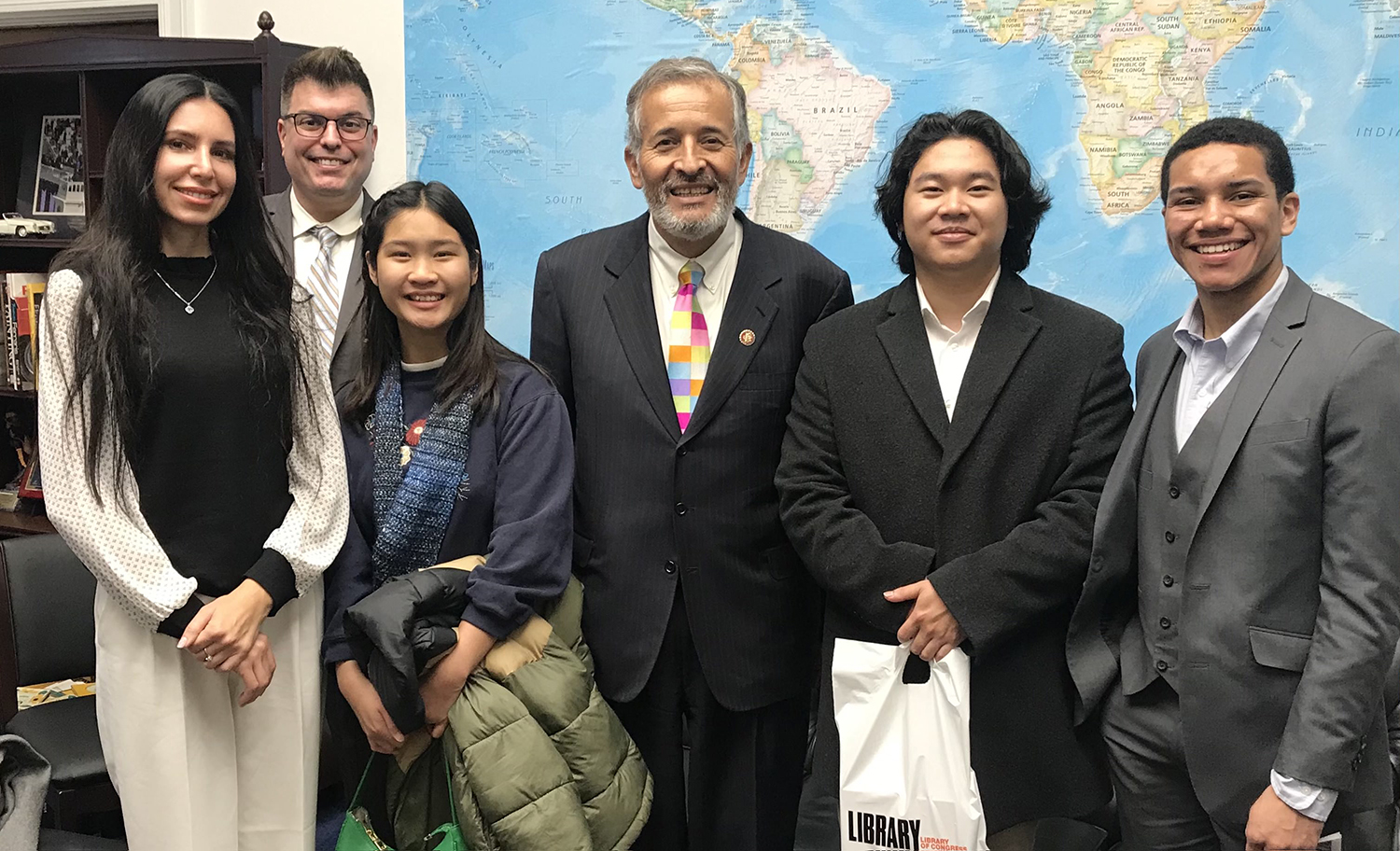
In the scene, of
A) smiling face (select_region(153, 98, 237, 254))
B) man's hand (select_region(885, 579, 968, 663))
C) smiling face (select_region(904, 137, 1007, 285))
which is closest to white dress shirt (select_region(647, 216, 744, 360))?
smiling face (select_region(904, 137, 1007, 285))

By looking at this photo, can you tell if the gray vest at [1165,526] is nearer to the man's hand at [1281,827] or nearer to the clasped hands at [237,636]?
the man's hand at [1281,827]

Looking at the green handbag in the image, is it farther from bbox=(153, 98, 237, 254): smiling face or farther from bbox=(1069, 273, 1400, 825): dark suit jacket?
bbox=(1069, 273, 1400, 825): dark suit jacket

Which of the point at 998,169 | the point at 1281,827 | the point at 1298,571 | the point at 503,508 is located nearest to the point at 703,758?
Answer: the point at 503,508

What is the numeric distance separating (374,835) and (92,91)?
2638mm

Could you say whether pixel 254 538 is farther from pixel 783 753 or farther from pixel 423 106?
pixel 423 106

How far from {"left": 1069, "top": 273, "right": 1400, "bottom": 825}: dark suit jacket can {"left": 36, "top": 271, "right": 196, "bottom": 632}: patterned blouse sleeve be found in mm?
1643

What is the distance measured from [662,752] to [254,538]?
2.82 ft

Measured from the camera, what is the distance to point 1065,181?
2.89 metres

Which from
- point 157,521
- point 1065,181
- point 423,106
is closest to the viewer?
point 157,521

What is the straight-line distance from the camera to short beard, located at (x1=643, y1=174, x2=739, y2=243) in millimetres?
2057

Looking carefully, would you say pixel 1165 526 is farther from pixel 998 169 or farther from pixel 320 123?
pixel 320 123

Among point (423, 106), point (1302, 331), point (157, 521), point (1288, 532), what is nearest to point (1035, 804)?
point (1288, 532)

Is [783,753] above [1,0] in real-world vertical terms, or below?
below

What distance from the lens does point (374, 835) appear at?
182cm
